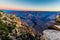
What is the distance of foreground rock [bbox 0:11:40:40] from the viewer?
1595 millimetres

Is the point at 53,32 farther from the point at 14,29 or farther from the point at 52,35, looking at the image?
the point at 14,29

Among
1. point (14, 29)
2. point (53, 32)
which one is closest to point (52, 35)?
point (53, 32)

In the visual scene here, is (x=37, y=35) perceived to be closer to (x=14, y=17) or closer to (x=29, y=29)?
(x=29, y=29)

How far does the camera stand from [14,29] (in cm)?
162

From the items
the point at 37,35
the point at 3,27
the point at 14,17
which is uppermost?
the point at 14,17

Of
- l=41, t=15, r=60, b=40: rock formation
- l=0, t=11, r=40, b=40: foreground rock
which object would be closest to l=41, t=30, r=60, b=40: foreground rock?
l=41, t=15, r=60, b=40: rock formation

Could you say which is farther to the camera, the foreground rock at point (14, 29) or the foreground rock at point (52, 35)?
the foreground rock at point (14, 29)

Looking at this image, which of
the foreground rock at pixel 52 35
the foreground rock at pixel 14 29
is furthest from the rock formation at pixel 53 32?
the foreground rock at pixel 14 29

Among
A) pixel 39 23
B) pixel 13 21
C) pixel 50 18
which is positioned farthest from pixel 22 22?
pixel 50 18

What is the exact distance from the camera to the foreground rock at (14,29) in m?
1.60

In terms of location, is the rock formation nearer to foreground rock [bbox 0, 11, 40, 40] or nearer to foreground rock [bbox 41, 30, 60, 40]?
foreground rock [bbox 41, 30, 60, 40]

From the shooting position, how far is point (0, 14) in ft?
5.54

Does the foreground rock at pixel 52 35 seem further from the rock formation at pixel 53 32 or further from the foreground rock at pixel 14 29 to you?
the foreground rock at pixel 14 29

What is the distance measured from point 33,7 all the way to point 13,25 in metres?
0.35
